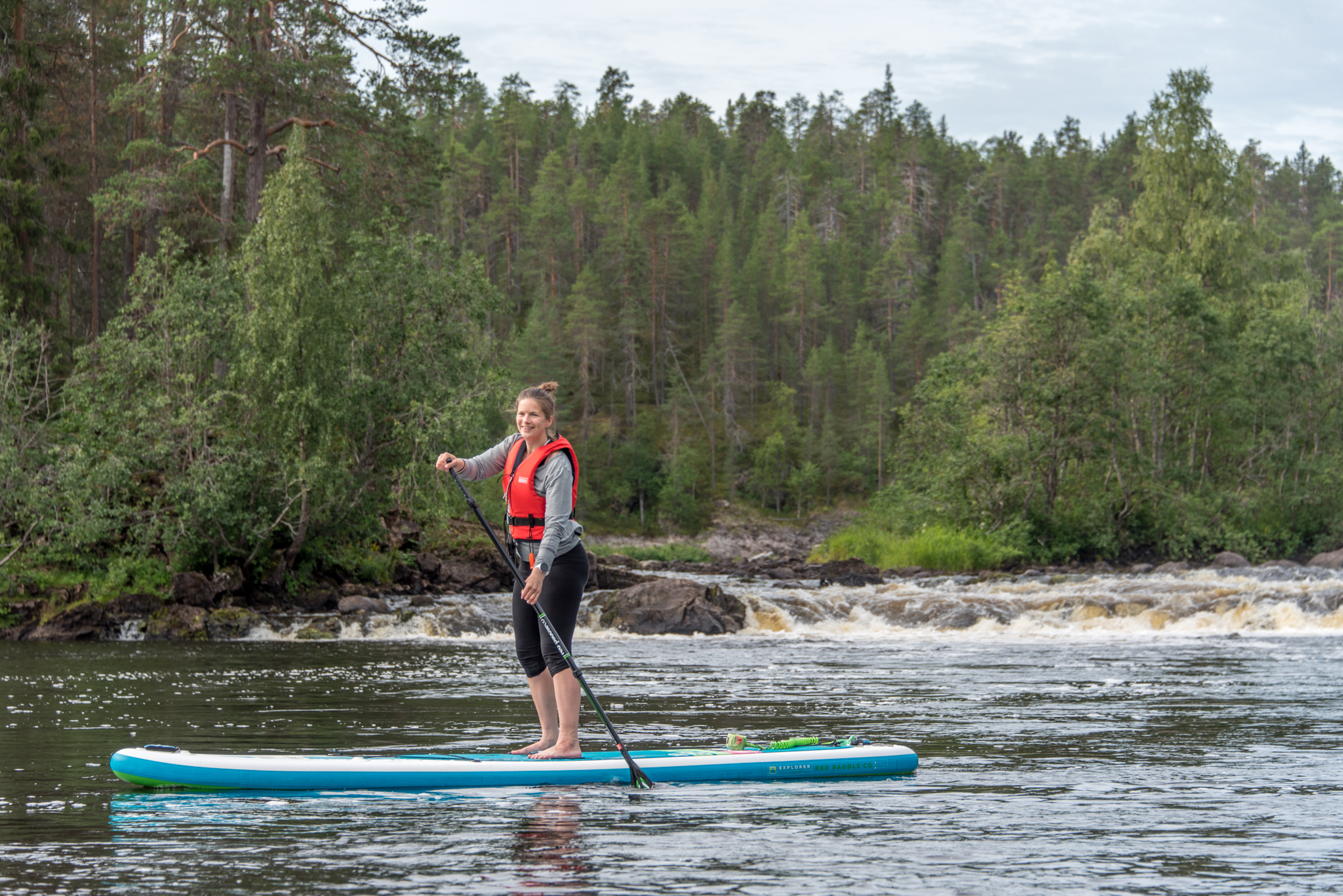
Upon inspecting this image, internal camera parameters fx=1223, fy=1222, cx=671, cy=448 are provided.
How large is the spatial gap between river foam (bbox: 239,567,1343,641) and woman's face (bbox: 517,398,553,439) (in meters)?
12.9

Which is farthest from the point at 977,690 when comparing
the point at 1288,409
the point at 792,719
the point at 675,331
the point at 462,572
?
the point at 675,331

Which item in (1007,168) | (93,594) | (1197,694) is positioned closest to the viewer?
(1197,694)

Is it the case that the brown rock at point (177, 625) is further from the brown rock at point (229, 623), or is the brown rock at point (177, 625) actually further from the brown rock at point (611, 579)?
the brown rock at point (611, 579)

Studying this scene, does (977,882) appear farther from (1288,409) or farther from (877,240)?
(877,240)

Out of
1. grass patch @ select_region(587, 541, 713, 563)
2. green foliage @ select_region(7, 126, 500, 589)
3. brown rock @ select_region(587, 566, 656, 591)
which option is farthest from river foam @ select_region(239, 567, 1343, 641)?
grass patch @ select_region(587, 541, 713, 563)

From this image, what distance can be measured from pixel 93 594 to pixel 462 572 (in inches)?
326

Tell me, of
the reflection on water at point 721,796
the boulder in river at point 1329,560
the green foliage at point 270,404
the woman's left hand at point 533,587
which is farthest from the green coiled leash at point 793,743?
the boulder in river at point 1329,560

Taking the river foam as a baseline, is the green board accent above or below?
above

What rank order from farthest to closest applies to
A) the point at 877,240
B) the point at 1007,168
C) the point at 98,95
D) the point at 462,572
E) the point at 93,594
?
the point at 1007,168 < the point at 877,240 < the point at 98,95 < the point at 462,572 < the point at 93,594

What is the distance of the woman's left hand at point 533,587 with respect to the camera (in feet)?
21.6

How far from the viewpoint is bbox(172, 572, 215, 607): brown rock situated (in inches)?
794

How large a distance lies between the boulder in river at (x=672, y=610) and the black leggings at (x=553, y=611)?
44.1 feet

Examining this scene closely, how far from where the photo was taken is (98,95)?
1391 inches

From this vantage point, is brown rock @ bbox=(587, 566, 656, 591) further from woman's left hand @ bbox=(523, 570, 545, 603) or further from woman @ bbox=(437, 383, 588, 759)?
woman's left hand @ bbox=(523, 570, 545, 603)
